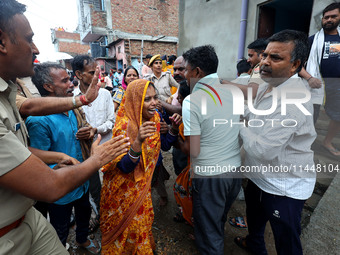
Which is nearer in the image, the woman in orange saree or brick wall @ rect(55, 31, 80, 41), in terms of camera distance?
the woman in orange saree

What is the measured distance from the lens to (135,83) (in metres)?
1.80

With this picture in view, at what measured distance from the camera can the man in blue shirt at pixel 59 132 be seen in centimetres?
158

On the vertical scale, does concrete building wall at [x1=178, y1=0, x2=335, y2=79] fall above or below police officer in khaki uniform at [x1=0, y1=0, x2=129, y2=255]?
above

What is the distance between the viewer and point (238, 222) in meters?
2.47

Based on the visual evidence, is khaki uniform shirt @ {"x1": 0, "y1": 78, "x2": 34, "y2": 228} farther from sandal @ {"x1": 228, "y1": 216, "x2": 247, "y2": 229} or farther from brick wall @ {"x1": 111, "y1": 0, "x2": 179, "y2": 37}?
brick wall @ {"x1": 111, "y1": 0, "x2": 179, "y2": 37}

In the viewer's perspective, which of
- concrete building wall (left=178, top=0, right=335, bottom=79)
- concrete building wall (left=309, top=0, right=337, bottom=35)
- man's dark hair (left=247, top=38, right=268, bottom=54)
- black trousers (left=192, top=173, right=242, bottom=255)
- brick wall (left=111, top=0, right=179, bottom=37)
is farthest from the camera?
brick wall (left=111, top=0, right=179, bottom=37)

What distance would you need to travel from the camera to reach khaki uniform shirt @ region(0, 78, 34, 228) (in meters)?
0.78

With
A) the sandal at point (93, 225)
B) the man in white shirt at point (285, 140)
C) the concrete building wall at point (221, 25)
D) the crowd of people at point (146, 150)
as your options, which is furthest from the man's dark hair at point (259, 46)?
the sandal at point (93, 225)

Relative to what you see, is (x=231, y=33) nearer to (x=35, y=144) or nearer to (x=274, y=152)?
(x=274, y=152)

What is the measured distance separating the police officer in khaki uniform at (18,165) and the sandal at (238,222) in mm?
2093

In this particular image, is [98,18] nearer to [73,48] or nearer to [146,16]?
[146,16]

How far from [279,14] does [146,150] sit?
18.3ft

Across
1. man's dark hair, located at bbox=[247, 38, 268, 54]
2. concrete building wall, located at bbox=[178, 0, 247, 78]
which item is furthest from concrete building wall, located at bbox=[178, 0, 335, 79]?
man's dark hair, located at bbox=[247, 38, 268, 54]

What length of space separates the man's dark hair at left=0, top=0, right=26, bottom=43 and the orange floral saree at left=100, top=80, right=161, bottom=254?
3.17 feet
